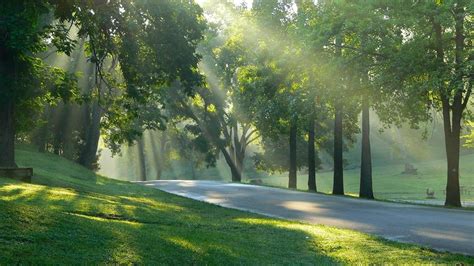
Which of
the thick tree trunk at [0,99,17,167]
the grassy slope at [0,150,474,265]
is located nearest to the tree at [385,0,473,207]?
the grassy slope at [0,150,474,265]

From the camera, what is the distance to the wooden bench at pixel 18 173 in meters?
19.7

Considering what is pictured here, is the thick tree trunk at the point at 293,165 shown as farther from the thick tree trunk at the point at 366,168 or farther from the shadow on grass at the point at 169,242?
the shadow on grass at the point at 169,242

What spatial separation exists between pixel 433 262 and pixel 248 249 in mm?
3063

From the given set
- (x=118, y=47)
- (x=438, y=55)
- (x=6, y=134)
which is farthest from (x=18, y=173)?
(x=438, y=55)

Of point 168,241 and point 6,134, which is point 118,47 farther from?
point 6,134

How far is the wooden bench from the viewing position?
775 inches

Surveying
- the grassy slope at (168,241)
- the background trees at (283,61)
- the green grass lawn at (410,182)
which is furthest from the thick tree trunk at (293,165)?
the grassy slope at (168,241)

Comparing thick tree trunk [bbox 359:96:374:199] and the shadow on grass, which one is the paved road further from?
thick tree trunk [bbox 359:96:374:199]

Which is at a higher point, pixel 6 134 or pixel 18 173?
pixel 6 134

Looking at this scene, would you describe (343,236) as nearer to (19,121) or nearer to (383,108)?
(383,108)

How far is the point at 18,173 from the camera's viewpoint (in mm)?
20156

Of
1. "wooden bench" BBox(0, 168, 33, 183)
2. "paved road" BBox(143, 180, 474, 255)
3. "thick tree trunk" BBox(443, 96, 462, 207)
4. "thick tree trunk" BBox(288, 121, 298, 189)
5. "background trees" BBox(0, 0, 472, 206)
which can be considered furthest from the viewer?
"thick tree trunk" BBox(288, 121, 298, 189)

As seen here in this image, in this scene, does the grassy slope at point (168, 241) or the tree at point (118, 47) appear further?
the tree at point (118, 47)

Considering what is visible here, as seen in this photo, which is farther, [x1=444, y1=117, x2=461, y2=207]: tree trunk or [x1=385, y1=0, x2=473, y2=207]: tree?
[x1=444, y1=117, x2=461, y2=207]: tree trunk
